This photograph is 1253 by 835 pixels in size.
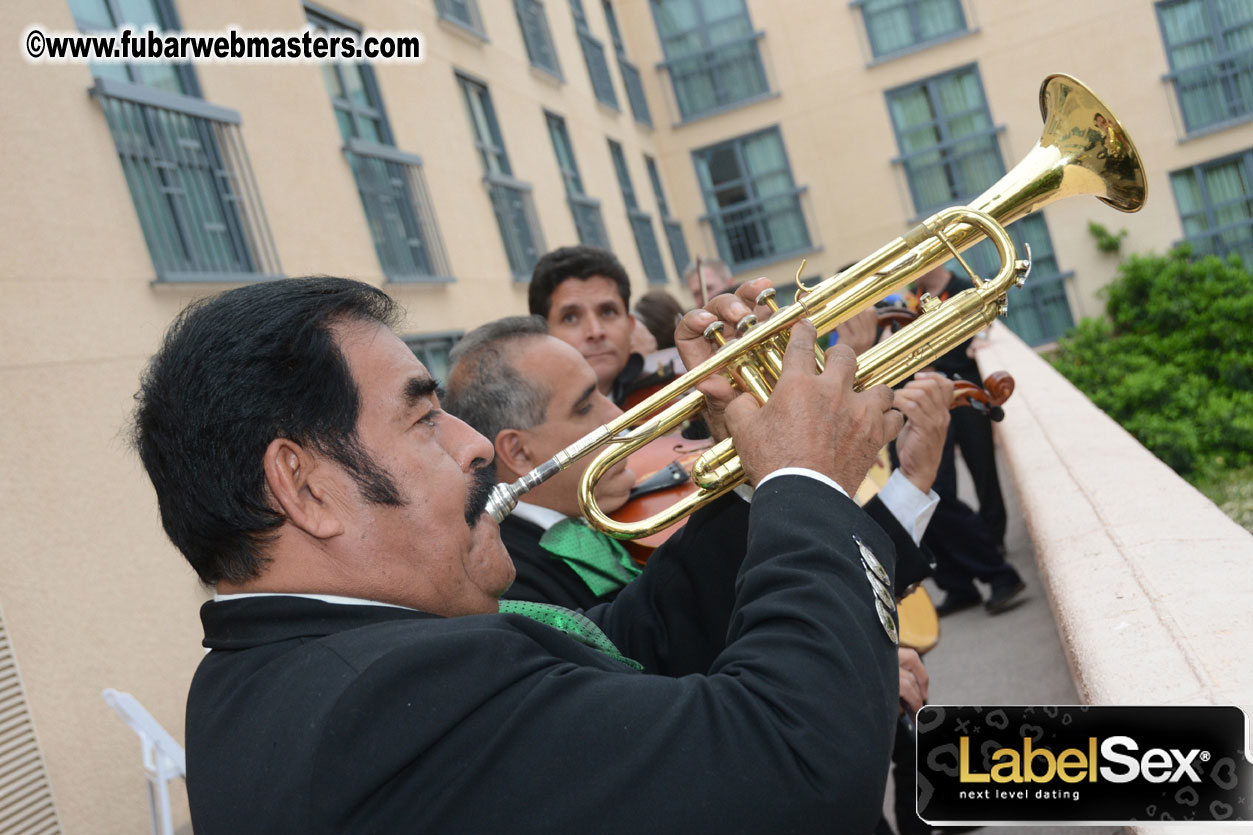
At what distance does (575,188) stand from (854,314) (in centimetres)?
1250

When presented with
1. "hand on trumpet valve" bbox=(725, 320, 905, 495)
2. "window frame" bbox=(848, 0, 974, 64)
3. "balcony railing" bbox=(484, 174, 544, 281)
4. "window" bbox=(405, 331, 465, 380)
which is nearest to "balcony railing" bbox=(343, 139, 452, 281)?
"window" bbox=(405, 331, 465, 380)

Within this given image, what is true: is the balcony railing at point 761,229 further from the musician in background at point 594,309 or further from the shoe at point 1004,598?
the musician in background at point 594,309

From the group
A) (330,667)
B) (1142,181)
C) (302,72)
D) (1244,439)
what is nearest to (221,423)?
(330,667)

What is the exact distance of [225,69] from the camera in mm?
6867

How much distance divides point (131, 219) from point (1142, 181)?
4796 millimetres

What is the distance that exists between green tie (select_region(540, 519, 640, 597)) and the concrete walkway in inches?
60.6

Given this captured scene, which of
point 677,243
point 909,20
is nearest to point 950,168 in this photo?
point 909,20

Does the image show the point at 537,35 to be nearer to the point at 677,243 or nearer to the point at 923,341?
the point at 677,243

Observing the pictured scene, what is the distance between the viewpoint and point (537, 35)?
14.0 m

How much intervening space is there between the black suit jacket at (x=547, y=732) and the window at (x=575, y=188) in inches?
494

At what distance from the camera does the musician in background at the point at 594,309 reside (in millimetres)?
4508

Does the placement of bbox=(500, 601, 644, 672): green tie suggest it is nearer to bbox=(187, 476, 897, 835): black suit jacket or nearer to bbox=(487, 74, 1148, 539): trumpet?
bbox=(487, 74, 1148, 539): trumpet

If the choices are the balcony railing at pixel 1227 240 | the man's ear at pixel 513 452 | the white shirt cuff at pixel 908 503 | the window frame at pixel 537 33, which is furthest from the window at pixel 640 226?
the white shirt cuff at pixel 908 503

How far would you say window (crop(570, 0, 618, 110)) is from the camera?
53.0ft
